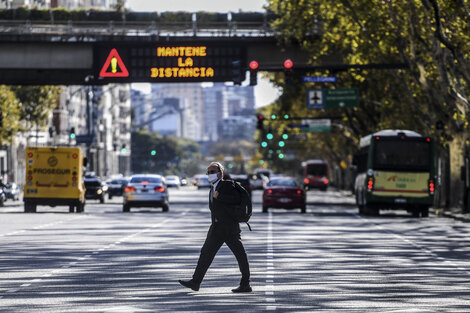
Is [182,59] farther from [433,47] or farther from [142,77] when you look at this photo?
[433,47]

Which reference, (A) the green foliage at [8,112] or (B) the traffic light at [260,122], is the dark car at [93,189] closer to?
(A) the green foliage at [8,112]

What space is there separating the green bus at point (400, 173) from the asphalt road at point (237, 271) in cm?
993

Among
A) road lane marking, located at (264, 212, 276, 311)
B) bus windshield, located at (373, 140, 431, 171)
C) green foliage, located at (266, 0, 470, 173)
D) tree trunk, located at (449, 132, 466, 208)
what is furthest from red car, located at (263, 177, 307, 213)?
road lane marking, located at (264, 212, 276, 311)

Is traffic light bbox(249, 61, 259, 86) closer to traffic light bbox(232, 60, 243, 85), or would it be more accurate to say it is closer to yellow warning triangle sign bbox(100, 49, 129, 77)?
traffic light bbox(232, 60, 243, 85)

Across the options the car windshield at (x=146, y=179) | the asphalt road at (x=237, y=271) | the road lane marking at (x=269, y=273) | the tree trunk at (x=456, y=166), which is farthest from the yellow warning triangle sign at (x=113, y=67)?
the road lane marking at (x=269, y=273)

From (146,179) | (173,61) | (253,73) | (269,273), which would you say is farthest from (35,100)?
(269,273)

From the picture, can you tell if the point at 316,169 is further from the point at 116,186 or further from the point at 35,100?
the point at 35,100

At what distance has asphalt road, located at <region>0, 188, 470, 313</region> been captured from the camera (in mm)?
14461

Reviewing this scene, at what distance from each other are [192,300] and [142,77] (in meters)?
31.7

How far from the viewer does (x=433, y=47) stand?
41281 millimetres

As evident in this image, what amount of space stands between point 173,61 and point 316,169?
237ft

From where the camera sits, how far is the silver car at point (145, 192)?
48188 mm

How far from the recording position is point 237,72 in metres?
40.8

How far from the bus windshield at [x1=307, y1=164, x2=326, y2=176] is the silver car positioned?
68.3 m
